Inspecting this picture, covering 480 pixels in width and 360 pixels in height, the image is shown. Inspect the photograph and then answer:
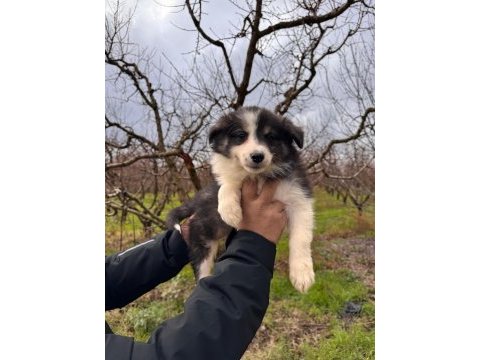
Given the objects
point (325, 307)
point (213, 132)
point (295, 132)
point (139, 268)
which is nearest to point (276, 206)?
point (295, 132)

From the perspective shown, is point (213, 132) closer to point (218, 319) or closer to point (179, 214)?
point (179, 214)

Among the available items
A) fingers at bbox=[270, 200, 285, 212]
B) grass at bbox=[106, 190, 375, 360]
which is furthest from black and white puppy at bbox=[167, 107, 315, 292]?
grass at bbox=[106, 190, 375, 360]
